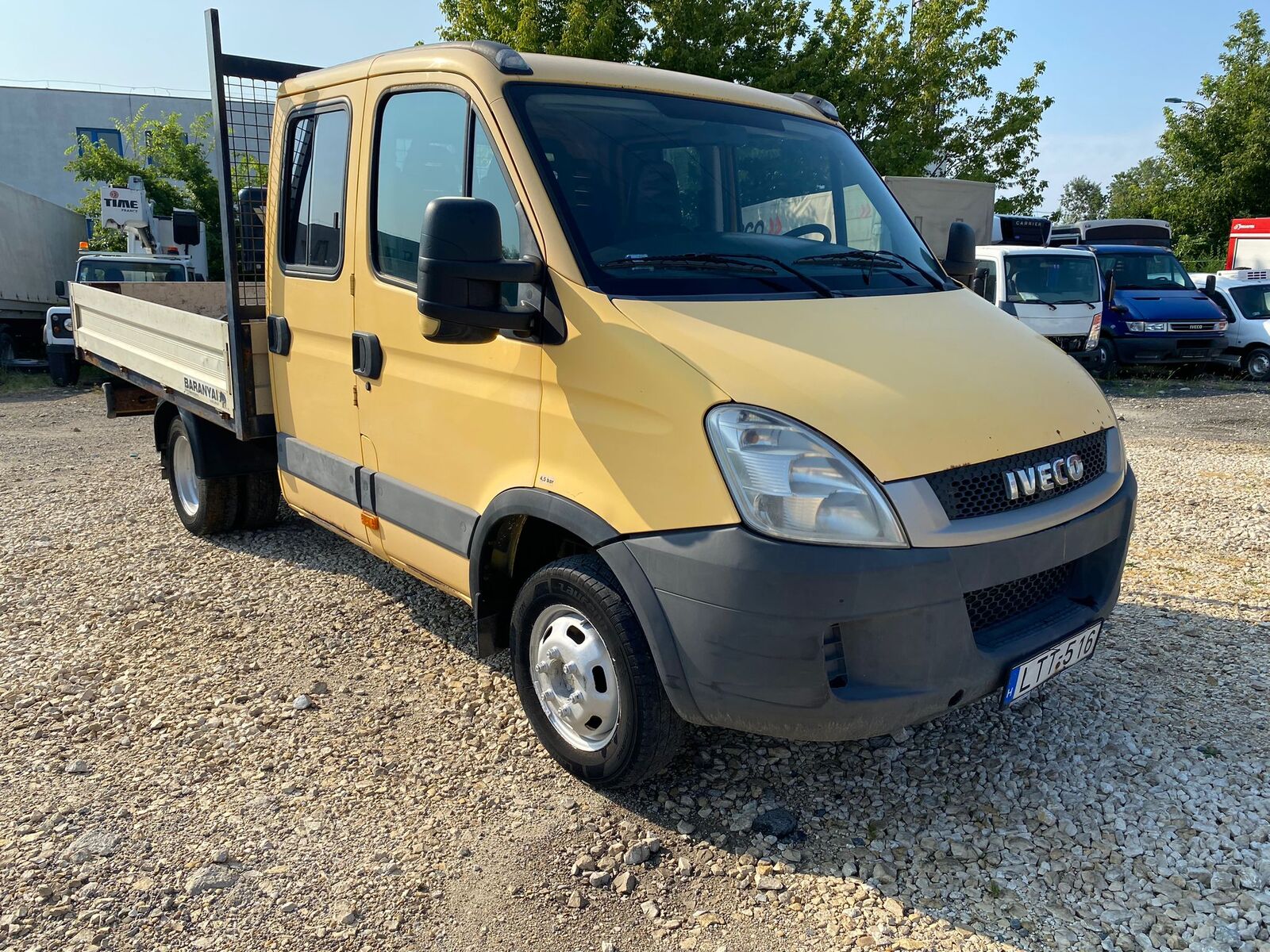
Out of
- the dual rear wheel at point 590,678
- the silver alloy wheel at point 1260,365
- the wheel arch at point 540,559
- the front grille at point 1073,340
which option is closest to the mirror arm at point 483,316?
the wheel arch at point 540,559

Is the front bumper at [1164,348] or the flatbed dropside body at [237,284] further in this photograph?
the front bumper at [1164,348]

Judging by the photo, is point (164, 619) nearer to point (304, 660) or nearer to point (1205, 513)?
point (304, 660)

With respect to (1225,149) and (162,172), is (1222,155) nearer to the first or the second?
(1225,149)

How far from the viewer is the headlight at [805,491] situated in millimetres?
2533

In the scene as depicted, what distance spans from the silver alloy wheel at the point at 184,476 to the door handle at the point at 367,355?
2.64 metres

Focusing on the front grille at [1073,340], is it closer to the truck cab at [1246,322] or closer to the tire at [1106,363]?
the tire at [1106,363]

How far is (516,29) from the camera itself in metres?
17.7

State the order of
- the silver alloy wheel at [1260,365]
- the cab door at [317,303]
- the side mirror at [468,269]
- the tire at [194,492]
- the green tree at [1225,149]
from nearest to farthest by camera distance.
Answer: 1. the side mirror at [468,269]
2. the cab door at [317,303]
3. the tire at [194,492]
4. the silver alloy wheel at [1260,365]
5. the green tree at [1225,149]

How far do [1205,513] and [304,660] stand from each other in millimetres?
6047

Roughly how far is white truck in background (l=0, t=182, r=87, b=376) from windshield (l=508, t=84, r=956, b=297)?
17897 millimetres

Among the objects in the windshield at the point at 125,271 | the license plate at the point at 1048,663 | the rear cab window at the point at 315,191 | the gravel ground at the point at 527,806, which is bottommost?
the gravel ground at the point at 527,806

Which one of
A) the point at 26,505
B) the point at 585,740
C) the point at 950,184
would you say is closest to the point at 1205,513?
the point at 585,740

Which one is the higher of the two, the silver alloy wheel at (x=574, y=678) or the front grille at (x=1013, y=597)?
the front grille at (x=1013, y=597)

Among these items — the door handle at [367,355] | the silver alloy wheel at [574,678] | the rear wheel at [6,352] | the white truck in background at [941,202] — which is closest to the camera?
the silver alloy wheel at [574,678]
